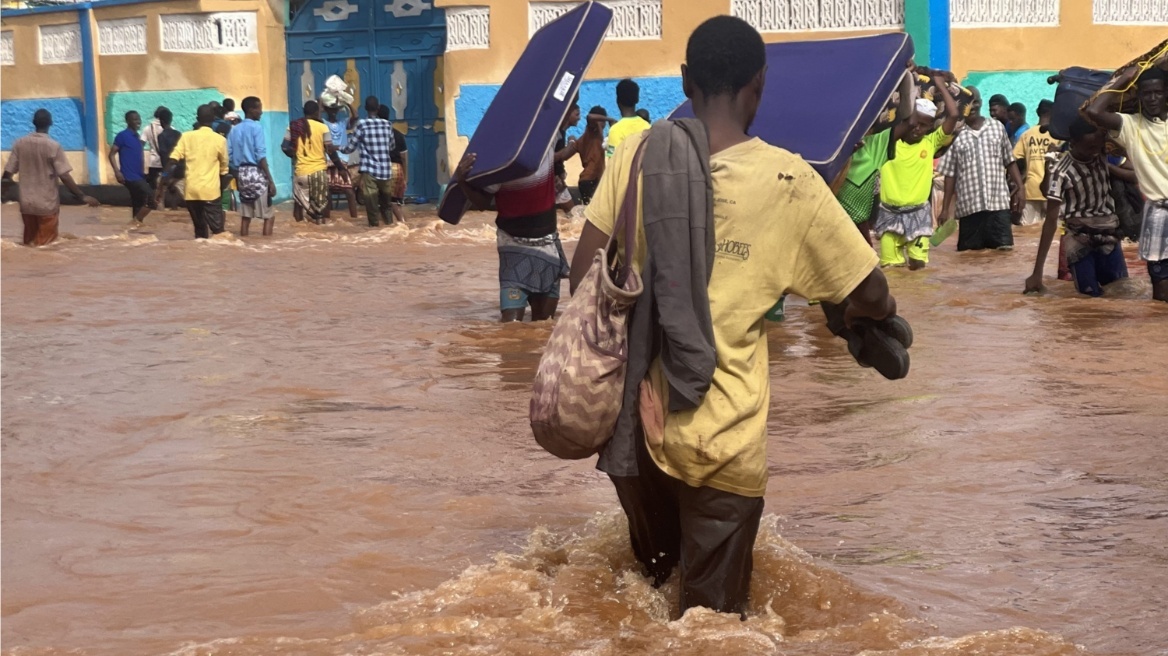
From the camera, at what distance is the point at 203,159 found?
1554 cm

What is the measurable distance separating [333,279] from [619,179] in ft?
32.8

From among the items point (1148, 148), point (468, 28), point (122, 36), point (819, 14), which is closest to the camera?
point (1148, 148)

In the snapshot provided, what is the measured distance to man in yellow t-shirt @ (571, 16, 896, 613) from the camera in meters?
3.34

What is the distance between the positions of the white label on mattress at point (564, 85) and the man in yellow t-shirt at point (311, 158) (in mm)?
9846

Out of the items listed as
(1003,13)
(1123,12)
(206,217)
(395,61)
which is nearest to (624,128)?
(206,217)

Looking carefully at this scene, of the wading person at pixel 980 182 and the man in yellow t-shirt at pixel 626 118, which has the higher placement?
the man in yellow t-shirt at pixel 626 118

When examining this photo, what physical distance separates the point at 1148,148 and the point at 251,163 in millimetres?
10062

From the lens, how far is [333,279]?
517 inches

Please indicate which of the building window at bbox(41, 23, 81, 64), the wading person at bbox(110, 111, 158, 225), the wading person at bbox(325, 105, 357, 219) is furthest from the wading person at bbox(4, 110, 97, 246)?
the building window at bbox(41, 23, 81, 64)

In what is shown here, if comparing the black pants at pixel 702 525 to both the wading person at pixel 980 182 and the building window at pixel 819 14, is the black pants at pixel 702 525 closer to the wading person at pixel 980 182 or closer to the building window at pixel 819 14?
the wading person at pixel 980 182

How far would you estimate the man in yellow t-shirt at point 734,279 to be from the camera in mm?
3336

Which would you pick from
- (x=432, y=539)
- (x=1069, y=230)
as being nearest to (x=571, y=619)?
(x=432, y=539)

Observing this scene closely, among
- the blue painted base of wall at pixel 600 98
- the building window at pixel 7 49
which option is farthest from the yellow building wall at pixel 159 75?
the blue painted base of wall at pixel 600 98

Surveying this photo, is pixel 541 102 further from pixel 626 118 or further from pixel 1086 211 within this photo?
pixel 626 118
